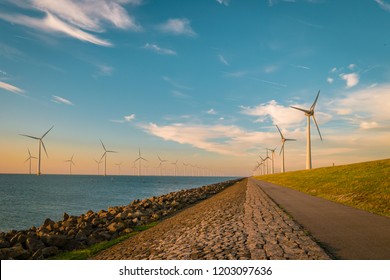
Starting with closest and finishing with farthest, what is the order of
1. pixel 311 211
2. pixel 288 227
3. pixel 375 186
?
1. pixel 288 227
2. pixel 311 211
3. pixel 375 186

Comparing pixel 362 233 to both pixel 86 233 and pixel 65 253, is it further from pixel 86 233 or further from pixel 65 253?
pixel 86 233

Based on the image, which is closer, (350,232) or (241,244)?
(241,244)

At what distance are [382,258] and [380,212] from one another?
30.2 feet

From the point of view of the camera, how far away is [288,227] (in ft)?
39.0

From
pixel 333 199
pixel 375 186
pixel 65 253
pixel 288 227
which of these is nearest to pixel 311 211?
pixel 288 227

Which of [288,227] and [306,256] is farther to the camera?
[288,227]

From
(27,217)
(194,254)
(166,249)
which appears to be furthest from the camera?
(27,217)

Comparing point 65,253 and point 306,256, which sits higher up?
point 306,256

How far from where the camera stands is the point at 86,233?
1856 centimetres

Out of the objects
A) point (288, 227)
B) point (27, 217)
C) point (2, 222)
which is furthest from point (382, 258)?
point (27, 217)

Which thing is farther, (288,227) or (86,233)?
(86,233)
